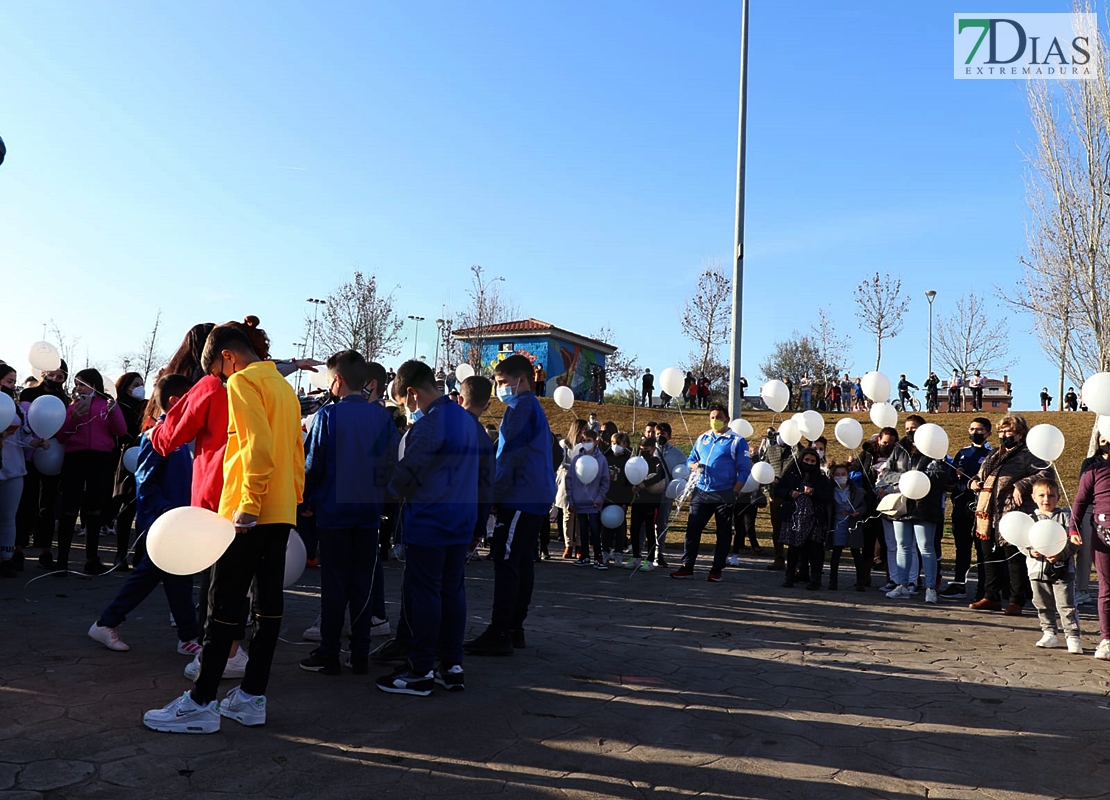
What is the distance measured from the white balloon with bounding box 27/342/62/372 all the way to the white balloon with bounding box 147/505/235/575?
6.50 m

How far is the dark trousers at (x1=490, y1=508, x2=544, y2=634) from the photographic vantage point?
6.04 metres

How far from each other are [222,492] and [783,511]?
7.81 meters

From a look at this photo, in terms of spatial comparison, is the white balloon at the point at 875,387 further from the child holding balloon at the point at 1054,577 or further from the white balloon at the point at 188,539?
the white balloon at the point at 188,539

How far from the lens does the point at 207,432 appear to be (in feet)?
14.8

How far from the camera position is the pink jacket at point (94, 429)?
27.8ft

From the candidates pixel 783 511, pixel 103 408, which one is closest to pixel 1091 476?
pixel 783 511

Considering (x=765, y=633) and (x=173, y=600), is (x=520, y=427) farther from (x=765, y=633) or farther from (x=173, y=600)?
(x=765, y=633)

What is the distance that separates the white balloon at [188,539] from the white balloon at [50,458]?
5.75 m

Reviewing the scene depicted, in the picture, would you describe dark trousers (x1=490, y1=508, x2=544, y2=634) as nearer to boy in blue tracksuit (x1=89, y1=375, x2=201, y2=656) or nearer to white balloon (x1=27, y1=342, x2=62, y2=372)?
boy in blue tracksuit (x1=89, y1=375, x2=201, y2=656)

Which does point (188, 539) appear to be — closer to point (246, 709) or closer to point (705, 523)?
point (246, 709)

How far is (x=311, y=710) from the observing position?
4.51 metres

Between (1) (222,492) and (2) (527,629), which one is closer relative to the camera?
(1) (222,492)

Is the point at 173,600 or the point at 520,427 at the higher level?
the point at 520,427

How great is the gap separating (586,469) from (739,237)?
6.98 m
